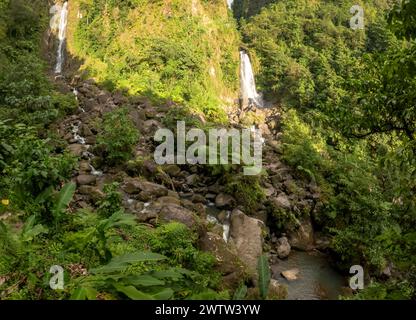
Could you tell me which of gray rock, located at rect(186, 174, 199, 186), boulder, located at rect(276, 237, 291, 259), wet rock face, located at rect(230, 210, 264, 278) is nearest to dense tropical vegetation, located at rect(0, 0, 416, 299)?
gray rock, located at rect(186, 174, 199, 186)

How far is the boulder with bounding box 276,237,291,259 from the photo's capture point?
13697 mm

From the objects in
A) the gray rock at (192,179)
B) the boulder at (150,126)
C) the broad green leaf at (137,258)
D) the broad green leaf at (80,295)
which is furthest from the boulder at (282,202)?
the broad green leaf at (80,295)

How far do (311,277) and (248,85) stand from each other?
860 inches

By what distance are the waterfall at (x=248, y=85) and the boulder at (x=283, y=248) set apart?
18.1 meters

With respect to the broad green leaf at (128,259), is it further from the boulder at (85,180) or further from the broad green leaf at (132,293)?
the boulder at (85,180)

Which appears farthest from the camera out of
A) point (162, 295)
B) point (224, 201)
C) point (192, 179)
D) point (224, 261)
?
point (192, 179)

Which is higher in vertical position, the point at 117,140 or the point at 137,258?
the point at 117,140

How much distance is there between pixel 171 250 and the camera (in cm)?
901

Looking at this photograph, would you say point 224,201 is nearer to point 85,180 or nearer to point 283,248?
point 283,248

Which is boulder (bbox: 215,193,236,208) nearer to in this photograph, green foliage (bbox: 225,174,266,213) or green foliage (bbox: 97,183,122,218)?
green foliage (bbox: 225,174,266,213)

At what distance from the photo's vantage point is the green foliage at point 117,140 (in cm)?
1538

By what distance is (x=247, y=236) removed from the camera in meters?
12.8

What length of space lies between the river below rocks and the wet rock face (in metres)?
1.12

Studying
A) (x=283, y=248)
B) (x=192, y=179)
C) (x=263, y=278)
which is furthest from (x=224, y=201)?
(x=263, y=278)
